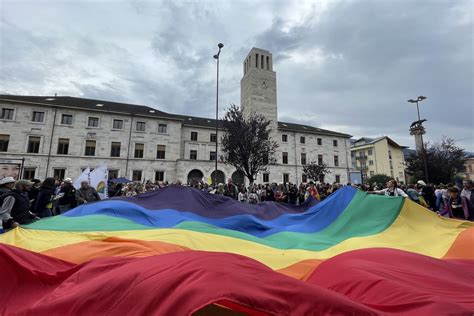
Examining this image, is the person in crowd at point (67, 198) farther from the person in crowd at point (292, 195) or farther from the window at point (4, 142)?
the window at point (4, 142)

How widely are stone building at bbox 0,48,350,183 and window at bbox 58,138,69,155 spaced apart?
0.11 m

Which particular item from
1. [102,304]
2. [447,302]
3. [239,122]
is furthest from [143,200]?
[239,122]

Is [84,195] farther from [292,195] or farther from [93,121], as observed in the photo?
[93,121]

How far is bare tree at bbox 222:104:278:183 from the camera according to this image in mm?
21766

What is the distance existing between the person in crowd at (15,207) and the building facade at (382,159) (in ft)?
218

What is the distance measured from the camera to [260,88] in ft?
138

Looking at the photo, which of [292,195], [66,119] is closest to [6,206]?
[292,195]

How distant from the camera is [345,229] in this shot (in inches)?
207

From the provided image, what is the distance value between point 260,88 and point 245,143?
2324 cm

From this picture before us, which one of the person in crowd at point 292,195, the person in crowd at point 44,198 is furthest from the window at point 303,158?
the person in crowd at point 44,198

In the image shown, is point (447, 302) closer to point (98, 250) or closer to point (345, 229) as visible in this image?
point (98, 250)

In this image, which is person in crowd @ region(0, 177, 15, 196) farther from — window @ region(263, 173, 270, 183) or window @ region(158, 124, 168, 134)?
window @ region(263, 173, 270, 183)

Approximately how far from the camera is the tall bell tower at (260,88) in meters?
41.2

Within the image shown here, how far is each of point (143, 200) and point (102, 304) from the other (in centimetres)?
581
